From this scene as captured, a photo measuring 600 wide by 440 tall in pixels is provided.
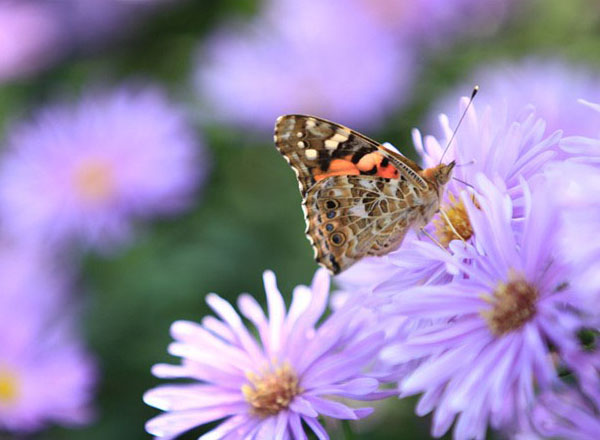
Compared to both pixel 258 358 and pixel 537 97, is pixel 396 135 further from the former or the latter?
pixel 258 358

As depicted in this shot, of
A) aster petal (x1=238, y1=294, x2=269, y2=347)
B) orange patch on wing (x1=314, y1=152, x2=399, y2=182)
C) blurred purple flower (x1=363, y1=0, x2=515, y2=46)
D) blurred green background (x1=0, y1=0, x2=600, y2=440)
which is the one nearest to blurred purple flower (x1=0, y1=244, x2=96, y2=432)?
blurred green background (x1=0, y1=0, x2=600, y2=440)

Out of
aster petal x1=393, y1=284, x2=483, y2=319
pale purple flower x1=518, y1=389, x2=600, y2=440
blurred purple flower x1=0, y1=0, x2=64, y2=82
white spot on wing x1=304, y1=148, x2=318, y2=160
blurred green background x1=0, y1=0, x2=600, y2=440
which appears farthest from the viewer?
blurred purple flower x1=0, y1=0, x2=64, y2=82

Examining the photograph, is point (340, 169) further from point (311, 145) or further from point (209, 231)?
point (209, 231)

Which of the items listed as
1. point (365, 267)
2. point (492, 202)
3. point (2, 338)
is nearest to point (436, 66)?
point (2, 338)

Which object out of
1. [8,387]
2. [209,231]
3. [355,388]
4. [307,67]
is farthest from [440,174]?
[307,67]

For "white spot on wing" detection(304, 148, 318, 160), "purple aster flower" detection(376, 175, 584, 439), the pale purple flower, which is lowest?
the pale purple flower

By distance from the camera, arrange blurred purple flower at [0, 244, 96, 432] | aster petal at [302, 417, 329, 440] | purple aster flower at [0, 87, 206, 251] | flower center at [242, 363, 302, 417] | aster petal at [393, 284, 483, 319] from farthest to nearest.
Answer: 1. purple aster flower at [0, 87, 206, 251]
2. blurred purple flower at [0, 244, 96, 432]
3. flower center at [242, 363, 302, 417]
4. aster petal at [302, 417, 329, 440]
5. aster petal at [393, 284, 483, 319]

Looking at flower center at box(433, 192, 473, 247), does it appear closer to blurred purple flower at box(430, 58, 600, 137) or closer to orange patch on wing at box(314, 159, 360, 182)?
orange patch on wing at box(314, 159, 360, 182)
